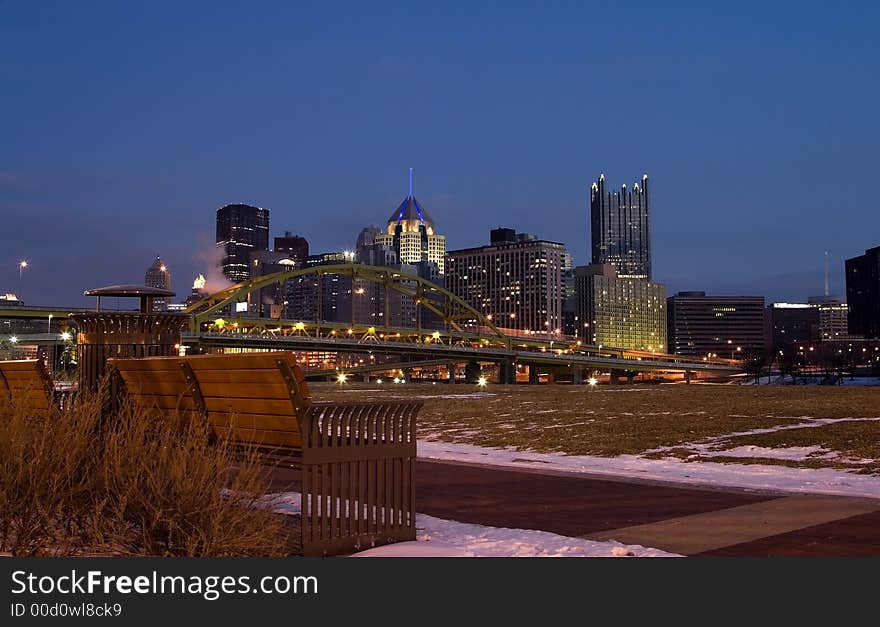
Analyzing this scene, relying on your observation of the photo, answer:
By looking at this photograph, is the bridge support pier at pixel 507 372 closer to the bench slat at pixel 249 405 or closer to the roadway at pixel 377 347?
the roadway at pixel 377 347

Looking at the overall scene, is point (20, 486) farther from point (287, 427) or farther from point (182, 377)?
point (182, 377)

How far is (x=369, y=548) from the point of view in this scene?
6.29 metres

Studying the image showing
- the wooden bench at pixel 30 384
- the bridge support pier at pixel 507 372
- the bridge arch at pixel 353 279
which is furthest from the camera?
the bridge support pier at pixel 507 372

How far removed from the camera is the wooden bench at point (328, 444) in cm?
613

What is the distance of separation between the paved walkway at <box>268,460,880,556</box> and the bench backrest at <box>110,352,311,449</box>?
76 cm

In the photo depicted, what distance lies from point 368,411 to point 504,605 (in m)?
2.21

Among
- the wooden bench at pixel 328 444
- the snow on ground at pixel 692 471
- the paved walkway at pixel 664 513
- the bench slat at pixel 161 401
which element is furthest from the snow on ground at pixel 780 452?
the bench slat at pixel 161 401

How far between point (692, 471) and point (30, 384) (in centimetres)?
748

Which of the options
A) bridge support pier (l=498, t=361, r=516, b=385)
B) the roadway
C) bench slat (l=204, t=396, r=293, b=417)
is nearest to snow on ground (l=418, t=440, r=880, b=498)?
bench slat (l=204, t=396, r=293, b=417)

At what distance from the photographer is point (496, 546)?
635 centimetres

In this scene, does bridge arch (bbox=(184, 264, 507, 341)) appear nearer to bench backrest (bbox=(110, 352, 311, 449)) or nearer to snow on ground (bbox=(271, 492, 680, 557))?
bench backrest (bbox=(110, 352, 311, 449))

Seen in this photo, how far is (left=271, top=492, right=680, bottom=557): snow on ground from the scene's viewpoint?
6016 mm

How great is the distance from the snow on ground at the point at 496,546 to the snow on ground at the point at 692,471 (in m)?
3.57

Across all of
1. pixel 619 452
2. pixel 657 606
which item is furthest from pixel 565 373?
pixel 657 606
